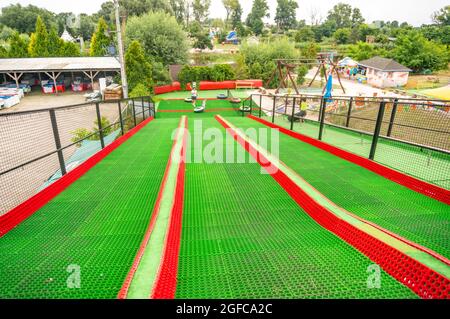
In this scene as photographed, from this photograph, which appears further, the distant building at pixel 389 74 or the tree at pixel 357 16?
the tree at pixel 357 16

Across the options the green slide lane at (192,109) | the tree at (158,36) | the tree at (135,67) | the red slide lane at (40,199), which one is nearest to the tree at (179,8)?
the tree at (158,36)

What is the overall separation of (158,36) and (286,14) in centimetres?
10477

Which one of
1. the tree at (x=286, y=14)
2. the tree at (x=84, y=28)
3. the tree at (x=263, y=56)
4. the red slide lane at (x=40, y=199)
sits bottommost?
the red slide lane at (x=40, y=199)

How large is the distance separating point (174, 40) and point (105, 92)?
42.4 ft

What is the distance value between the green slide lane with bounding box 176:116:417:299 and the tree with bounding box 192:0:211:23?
9858 centimetres

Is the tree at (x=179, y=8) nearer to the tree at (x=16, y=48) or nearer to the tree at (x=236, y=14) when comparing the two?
the tree at (x=236, y=14)

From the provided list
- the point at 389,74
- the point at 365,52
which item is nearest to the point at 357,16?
the point at 365,52

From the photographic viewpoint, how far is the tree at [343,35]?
76.7 metres

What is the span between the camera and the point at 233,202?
3.93 meters

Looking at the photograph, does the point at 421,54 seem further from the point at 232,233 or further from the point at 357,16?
the point at 357,16

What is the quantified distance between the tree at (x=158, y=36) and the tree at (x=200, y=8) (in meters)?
63.8

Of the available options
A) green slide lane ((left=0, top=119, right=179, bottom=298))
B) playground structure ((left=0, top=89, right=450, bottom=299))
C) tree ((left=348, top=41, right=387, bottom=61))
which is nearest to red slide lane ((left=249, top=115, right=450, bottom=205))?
playground structure ((left=0, top=89, right=450, bottom=299))

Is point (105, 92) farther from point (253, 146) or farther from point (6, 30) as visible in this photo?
point (6, 30)

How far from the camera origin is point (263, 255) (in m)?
2.62
